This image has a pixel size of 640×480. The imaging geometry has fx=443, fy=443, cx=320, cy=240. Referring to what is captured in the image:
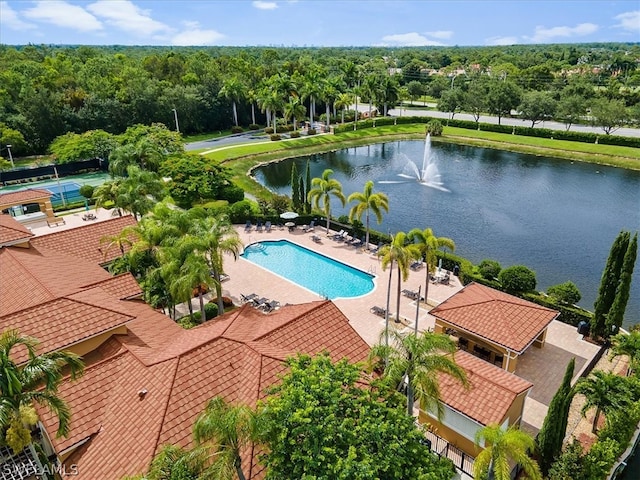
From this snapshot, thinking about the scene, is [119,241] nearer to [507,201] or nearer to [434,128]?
[507,201]

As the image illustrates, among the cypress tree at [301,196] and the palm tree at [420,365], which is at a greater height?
the palm tree at [420,365]

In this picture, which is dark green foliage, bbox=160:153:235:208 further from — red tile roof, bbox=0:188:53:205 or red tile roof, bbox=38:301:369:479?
red tile roof, bbox=38:301:369:479

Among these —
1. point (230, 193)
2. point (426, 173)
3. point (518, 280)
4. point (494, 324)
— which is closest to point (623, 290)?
point (518, 280)

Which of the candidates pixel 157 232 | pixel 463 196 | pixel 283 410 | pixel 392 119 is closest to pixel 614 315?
pixel 283 410

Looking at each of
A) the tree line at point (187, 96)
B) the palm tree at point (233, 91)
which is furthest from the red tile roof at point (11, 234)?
the palm tree at point (233, 91)

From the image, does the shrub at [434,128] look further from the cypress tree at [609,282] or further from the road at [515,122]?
the cypress tree at [609,282]

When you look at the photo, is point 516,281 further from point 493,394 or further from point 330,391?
point 330,391
